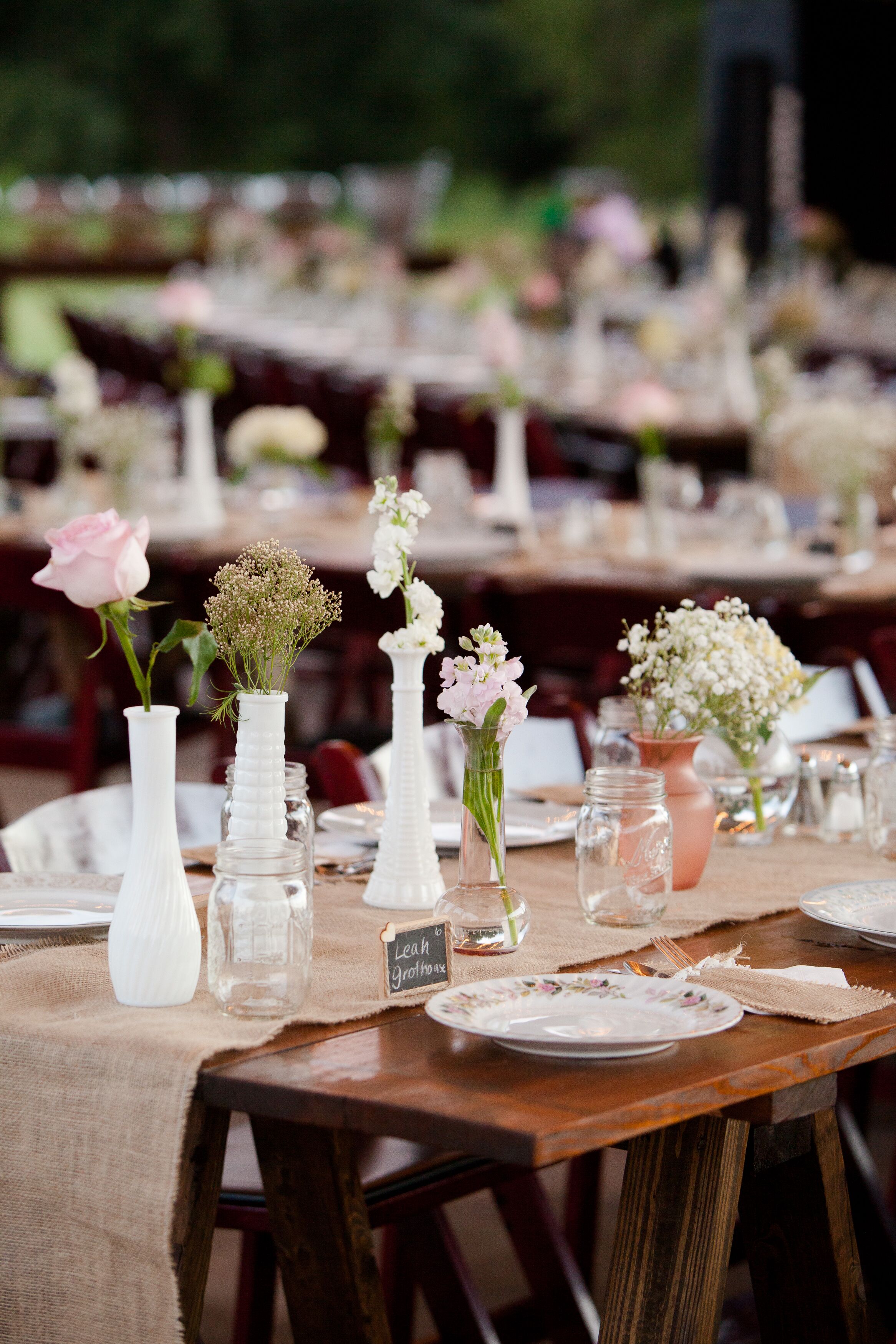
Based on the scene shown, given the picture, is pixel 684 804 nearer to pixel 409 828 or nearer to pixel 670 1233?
pixel 409 828

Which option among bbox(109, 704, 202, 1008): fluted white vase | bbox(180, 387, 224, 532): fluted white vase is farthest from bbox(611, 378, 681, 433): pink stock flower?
bbox(109, 704, 202, 1008): fluted white vase

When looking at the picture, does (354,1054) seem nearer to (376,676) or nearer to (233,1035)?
(233,1035)

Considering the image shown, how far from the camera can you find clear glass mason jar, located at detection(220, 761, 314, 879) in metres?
1.60

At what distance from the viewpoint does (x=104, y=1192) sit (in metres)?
1.32

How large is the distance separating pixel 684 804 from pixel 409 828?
10.3 inches

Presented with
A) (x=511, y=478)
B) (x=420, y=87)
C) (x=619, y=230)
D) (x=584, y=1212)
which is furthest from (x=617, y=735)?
(x=420, y=87)

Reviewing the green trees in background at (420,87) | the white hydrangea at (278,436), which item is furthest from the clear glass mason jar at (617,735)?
the green trees in background at (420,87)

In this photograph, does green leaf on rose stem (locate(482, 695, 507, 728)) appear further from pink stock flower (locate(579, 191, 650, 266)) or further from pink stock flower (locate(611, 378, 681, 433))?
pink stock flower (locate(579, 191, 650, 266))

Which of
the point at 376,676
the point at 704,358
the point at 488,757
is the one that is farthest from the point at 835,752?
the point at 704,358

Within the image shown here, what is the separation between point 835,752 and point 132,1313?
45.7 inches

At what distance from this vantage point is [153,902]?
143cm

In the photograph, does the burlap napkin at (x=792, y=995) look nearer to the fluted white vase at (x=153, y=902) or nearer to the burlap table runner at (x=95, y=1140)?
the burlap table runner at (x=95, y=1140)

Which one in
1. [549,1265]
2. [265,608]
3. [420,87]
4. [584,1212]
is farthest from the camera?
[420,87]

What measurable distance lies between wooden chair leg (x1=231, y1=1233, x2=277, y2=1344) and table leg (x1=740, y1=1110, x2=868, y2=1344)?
71 centimetres
